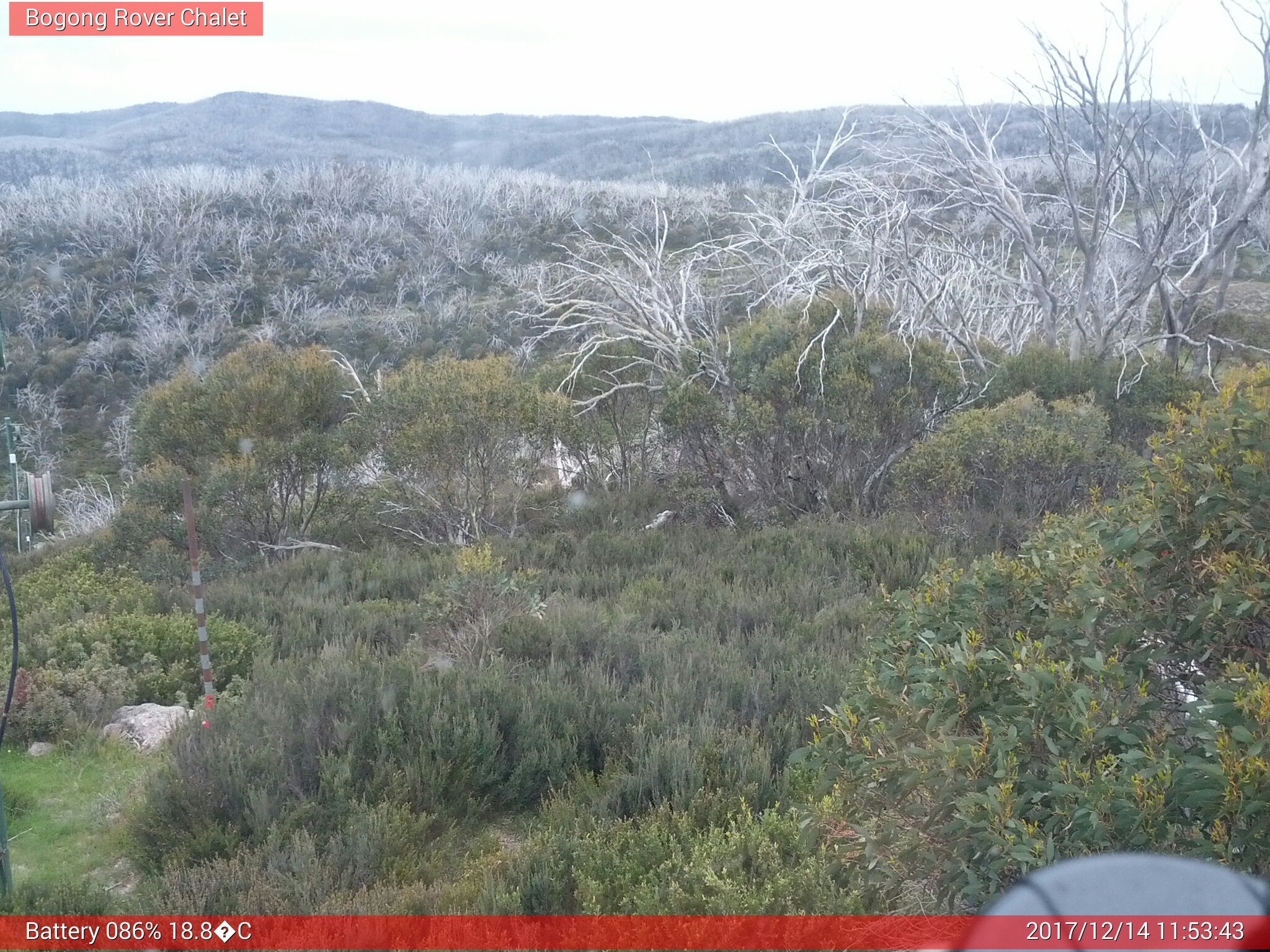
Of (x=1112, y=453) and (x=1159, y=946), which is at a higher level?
(x=1159, y=946)

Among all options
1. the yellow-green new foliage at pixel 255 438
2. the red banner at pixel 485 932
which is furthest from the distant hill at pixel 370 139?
the red banner at pixel 485 932

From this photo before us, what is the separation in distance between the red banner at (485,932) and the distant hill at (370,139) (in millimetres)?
47416

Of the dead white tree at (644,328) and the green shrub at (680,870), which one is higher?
the dead white tree at (644,328)

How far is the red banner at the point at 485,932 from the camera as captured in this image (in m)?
2.85

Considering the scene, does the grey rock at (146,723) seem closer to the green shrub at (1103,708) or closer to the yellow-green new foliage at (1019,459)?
the green shrub at (1103,708)

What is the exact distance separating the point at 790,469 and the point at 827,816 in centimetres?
791

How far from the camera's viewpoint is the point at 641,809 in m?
4.05

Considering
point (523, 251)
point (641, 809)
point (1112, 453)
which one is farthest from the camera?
point (523, 251)

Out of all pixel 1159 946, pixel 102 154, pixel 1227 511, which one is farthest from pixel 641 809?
pixel 102 154

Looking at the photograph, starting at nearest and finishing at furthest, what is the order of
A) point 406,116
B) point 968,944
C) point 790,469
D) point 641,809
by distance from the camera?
point 968,944 < point 641,809 < point 790,469 < point 406,116

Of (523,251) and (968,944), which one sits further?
(523,251)

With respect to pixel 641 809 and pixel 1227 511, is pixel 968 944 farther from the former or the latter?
pixel 641 809

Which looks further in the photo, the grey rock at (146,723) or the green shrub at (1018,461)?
the green shrub at (1018,461)

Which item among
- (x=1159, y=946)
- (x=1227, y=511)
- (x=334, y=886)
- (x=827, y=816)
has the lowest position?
(x=334, y=886)
